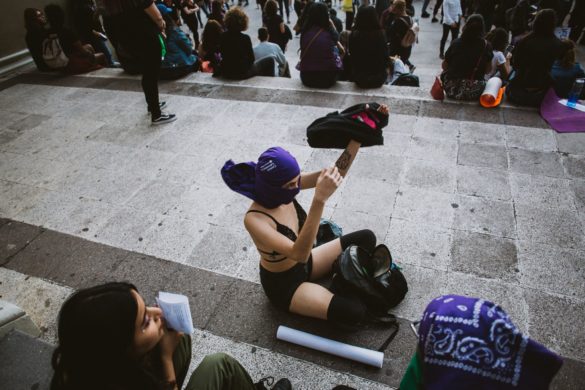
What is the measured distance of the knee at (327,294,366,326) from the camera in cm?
259

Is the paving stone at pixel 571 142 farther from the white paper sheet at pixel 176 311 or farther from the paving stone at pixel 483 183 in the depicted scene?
the white paper sheet at pixel 176 311

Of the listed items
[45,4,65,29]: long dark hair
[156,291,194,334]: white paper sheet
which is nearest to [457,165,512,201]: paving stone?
[156,291,194,334]: white paper sheet

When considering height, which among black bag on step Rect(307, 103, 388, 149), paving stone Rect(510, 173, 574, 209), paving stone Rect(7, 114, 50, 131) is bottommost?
paving stone Rect(510, 173, 574, 209)

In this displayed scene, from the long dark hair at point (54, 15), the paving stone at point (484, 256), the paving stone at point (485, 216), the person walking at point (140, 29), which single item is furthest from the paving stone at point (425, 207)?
the long dark hair at point (54, 15)

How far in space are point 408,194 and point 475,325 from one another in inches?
110

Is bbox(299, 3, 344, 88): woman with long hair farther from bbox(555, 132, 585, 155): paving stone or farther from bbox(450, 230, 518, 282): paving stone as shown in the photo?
bbox(450, 230, 518, 282): paving stone

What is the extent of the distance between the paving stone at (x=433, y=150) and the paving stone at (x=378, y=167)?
26 centimetres

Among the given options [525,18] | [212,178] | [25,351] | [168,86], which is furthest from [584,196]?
[168,86]

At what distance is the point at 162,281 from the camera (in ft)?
10.8

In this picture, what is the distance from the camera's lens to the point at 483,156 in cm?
452

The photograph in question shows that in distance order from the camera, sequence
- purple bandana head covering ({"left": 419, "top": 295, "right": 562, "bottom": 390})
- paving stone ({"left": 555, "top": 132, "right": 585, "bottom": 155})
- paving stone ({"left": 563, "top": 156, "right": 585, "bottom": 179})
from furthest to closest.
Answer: paving stone ({"left": 555, "top": 132, "right": 585, "bottom": 155}), paving stone ({"left": 563, "top": 156, "right": 585, "bottom": 179}), purple bandana head covering ({"left": 419, "top": 295, "right": 562, "bottom": 390})

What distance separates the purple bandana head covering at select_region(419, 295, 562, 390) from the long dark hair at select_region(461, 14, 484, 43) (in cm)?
517

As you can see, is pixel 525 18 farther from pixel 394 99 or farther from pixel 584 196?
pixel 584 196

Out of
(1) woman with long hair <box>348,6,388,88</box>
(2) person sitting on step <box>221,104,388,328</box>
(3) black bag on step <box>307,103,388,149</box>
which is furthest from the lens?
(1) woman with long hair <box>348,6,388,88</box>
